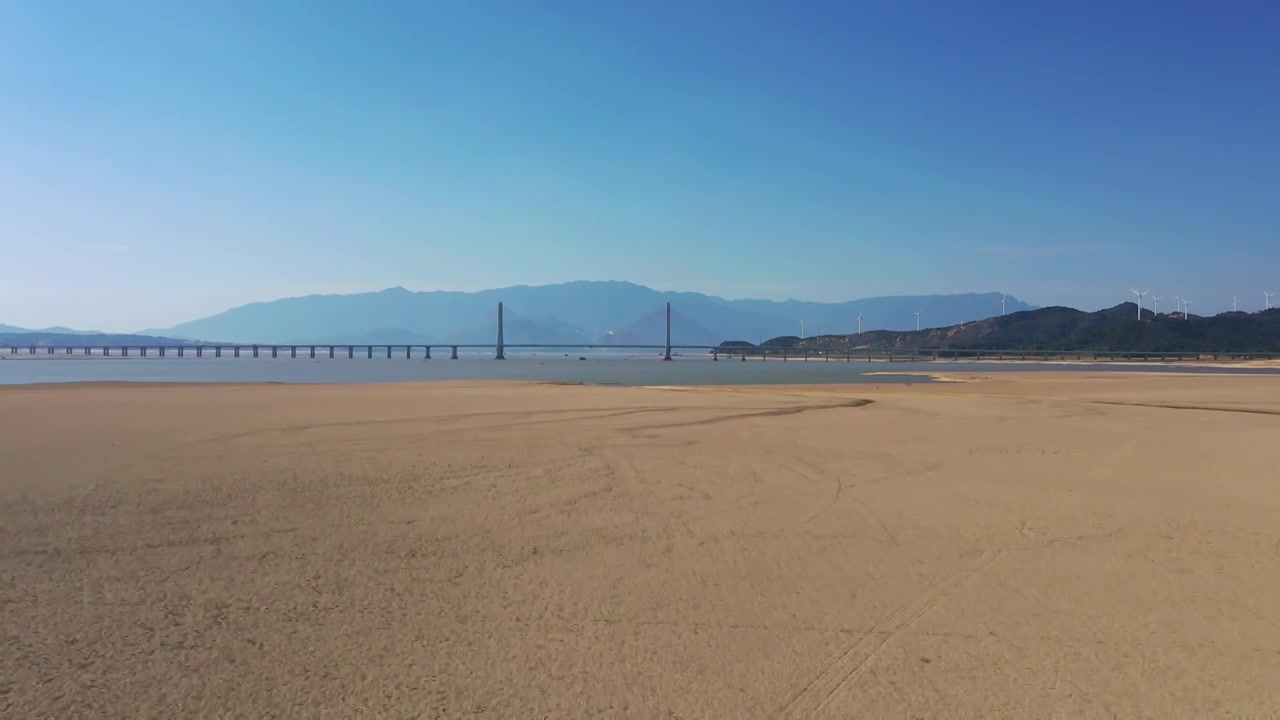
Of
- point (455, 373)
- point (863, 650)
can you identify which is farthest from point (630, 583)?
point (455, 373)

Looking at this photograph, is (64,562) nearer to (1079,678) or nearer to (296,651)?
(296,651)

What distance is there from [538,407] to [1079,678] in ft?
51.3

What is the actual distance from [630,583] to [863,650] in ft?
5.22

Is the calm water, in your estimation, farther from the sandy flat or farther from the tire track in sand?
the tire track in sand

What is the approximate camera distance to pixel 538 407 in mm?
18734

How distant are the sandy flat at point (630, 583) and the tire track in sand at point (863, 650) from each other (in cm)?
2

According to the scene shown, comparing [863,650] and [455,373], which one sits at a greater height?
[863,650]

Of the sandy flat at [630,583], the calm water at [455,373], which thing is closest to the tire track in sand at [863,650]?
the sandy flat at [630,583]

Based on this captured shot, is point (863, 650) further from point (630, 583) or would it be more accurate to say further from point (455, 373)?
point (455, 373)

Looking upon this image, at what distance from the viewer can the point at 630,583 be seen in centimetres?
513

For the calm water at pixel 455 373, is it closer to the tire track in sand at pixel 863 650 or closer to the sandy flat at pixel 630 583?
the sandy flat at pixel 630 583

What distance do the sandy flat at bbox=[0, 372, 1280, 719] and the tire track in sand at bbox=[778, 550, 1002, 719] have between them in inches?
0.7

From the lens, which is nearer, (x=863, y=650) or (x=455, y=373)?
(x=863, y=650)

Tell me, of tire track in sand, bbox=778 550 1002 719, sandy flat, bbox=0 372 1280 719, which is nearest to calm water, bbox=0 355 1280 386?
sandy flat, bbox=0 372 1280 719
